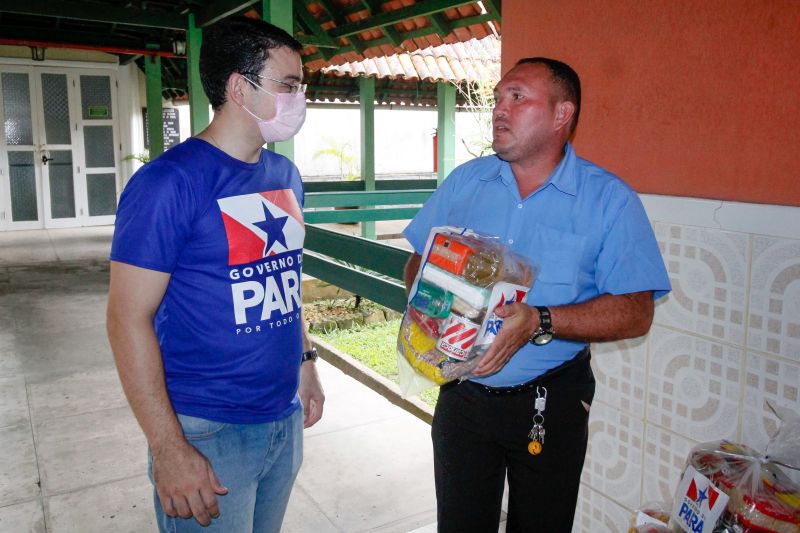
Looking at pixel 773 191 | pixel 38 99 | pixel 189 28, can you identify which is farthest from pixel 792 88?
pixel 38 99

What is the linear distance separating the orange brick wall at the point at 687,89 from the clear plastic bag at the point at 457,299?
714mm

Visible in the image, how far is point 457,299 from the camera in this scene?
159cm

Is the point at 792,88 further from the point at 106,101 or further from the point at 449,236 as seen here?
the point at 106,101

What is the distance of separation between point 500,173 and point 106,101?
13230 millimetres

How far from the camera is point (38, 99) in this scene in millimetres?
12531

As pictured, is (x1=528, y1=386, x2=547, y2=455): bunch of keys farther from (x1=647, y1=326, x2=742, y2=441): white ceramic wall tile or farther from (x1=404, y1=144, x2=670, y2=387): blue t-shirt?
(x1=647, y1=326, x2=742, y2=441): white ceramic wall tile

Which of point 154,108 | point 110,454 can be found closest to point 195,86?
point 154,108

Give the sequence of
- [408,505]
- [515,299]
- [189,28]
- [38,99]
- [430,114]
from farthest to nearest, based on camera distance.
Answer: [430,114] < [38,99] < [189,28] < [408,505] < [515,299]

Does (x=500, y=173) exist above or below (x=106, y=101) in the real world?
below

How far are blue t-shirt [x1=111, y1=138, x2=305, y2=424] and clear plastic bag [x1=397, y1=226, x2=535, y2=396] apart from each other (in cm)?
34

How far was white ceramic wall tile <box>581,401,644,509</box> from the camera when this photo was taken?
2256 millimetres

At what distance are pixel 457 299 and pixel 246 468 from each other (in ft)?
2.17

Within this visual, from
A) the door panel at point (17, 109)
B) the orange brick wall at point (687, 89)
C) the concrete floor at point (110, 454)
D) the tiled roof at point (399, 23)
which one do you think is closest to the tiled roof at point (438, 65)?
the tiled roof at point (399, 23)

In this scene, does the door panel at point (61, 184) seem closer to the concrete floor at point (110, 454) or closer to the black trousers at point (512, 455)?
the concrete floor at point (110, 454)
